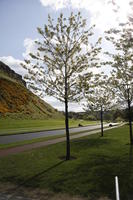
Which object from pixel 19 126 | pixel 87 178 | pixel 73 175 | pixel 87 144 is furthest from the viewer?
pixel 19 126

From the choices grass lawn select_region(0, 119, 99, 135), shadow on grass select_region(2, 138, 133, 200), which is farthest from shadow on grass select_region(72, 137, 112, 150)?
grass lawn select_region(0, 119, 99, 135)

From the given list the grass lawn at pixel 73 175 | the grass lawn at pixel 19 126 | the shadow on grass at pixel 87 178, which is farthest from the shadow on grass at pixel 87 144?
the grass lawn at pixel 19 126

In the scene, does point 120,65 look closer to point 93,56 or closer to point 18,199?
point 93,56

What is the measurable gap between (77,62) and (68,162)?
216 inches

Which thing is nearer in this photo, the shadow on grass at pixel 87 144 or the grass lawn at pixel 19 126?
the shadow on grass at pixel 87 144

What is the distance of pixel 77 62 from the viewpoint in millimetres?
10562

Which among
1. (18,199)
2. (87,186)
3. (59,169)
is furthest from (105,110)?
(18,199)

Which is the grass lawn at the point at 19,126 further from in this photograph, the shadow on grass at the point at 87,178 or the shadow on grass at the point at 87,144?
the shadow on grass at the point at 87,178

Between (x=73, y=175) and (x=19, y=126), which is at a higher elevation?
(x=73, y=175)

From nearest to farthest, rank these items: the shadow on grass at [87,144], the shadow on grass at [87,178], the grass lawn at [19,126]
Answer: the shadow on grass at [87,178] < the shadow on grass at [87,144] < the grass lawn at [19,126]

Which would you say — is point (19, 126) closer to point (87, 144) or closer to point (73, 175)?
point (87, 144)

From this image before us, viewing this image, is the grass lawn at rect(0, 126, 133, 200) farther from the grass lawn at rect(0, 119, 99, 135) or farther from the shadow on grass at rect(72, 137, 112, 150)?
the grass lawn at rect(0, 119, 99, 135)

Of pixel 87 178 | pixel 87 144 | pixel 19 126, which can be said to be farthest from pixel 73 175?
pixel 19 126

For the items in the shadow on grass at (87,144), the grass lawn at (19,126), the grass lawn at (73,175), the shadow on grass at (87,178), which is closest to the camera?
the shadow on grass at (87,178)
